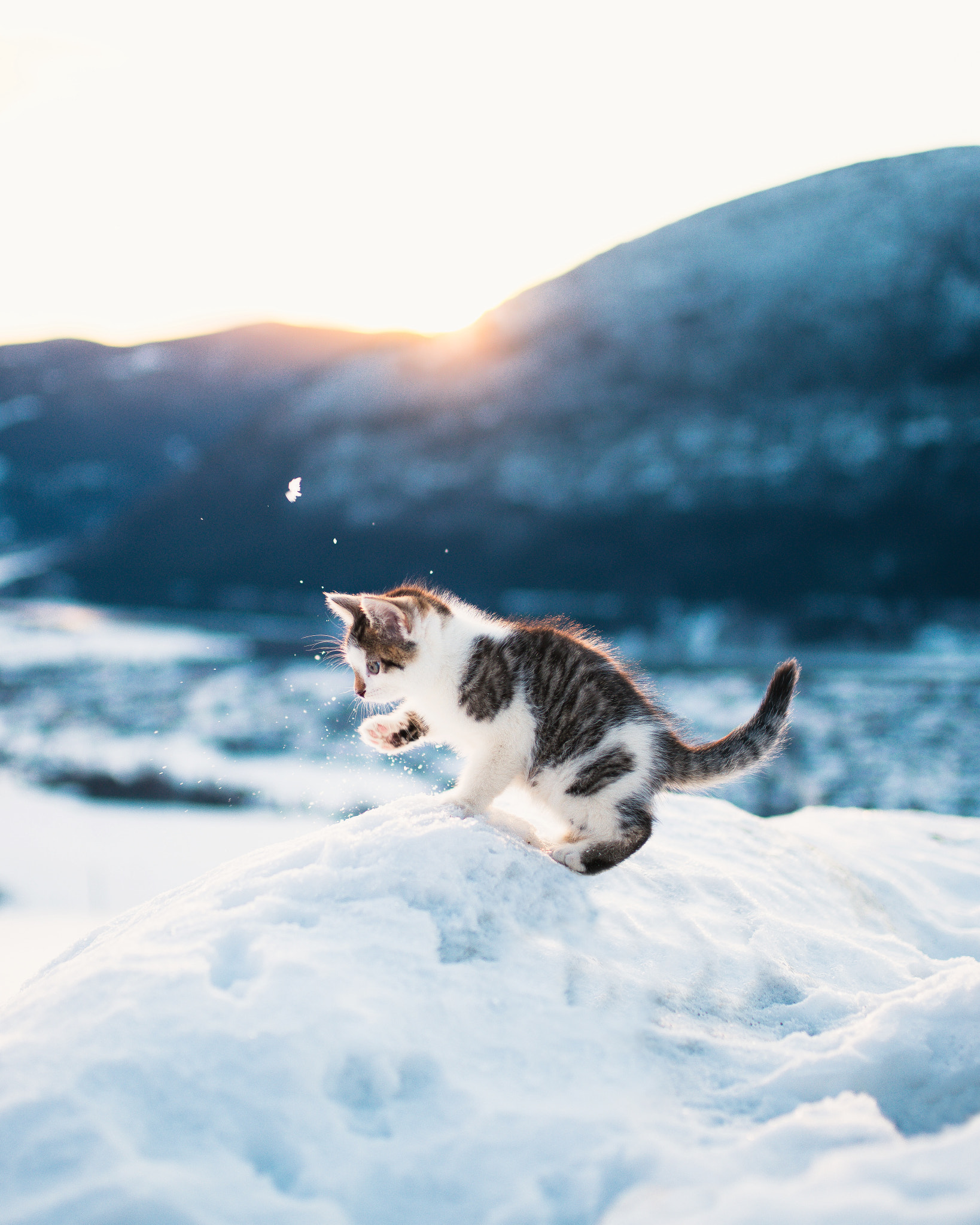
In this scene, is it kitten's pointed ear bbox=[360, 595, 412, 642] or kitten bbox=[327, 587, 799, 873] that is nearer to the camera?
kitten bbox=[327, 587, 799, 873]

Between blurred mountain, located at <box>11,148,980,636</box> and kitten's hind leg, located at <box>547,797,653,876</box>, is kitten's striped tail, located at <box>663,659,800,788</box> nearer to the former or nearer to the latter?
kitten's hind leg, located at <box>547,797,653,876</box>

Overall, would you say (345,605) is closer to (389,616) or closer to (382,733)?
(389,616)

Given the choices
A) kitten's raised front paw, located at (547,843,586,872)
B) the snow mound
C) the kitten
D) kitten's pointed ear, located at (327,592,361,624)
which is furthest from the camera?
kitten's pointed ear, located at (327,592,361,624)

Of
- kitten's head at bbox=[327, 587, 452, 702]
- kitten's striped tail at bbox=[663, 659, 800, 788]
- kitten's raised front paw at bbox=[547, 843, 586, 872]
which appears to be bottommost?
kitten's raised front paw at bbox=[547, 843, 586, 872]

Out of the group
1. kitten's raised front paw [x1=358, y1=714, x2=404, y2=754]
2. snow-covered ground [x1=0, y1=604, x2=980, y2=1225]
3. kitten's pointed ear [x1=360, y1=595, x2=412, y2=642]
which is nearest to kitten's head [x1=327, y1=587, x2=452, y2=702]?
kitten's pointed ear [x1=360, y1=595, x2=412, y2=642]

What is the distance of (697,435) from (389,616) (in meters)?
16.9

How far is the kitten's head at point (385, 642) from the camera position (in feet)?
11.4

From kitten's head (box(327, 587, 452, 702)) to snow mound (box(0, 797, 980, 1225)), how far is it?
0.66 metres

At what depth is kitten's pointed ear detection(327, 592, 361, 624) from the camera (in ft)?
12.0

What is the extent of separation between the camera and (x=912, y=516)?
1658cm

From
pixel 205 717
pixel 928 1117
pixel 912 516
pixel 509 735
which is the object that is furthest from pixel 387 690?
pixel 912 516

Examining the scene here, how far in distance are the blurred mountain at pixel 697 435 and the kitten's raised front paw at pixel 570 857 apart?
43.8ft

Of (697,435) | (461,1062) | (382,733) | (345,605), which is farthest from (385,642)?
(697,435)

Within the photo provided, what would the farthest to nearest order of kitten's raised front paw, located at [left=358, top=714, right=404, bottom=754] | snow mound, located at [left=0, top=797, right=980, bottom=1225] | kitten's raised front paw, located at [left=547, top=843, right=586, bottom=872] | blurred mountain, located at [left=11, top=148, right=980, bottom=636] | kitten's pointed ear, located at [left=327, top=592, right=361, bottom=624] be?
blurred mountain, located at [left=11, top=148, right=980, bottom=636]
kitten's raised front paw, located at [left=358, top=714, right=404, bottom=754]
kitten's pointed ear, located at [left=327, top=592, right=361, bottom=624]
kitten's raised front paw, located at [left=547, top=843, right=586, bottom=872]
snow mound, located at [left=0, top=797, right=980, bottom=1225]
